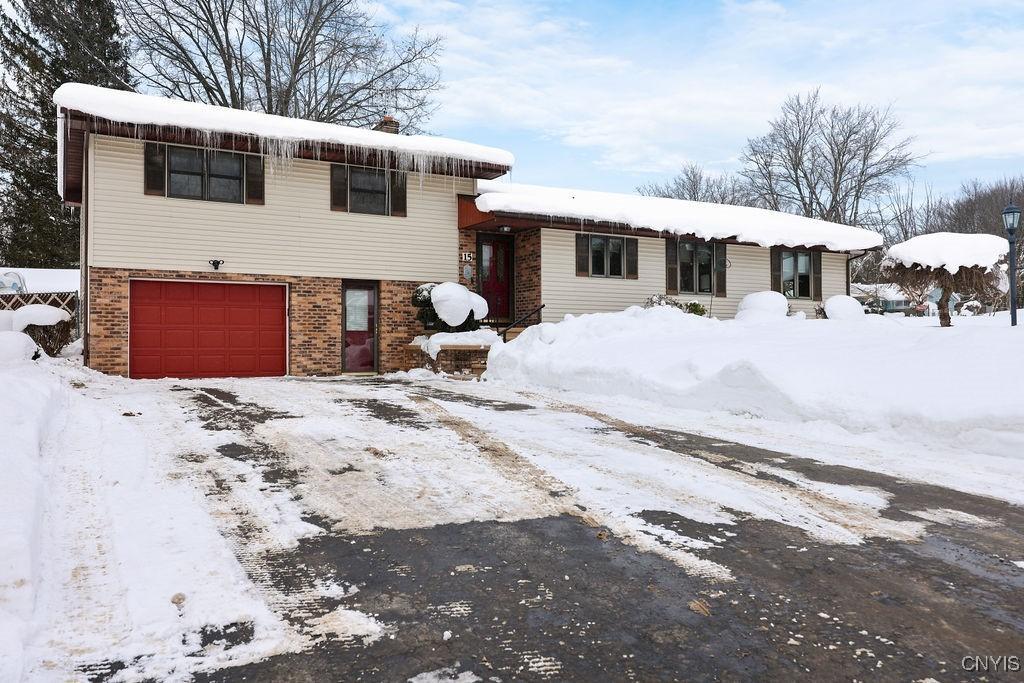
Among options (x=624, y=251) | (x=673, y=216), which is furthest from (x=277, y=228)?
(x=673, y=216)

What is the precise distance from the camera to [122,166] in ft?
42.0

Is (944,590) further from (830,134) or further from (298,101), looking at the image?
(830,134)

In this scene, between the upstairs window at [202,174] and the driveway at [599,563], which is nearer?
the driveway at [599,563]

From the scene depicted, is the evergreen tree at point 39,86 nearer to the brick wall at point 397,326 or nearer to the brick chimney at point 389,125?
the brick chimney at point 389,125

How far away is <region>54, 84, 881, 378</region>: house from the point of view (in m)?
12.7

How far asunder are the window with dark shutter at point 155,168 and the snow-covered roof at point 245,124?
0.78 meters

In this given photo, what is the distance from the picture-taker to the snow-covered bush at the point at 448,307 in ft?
45.9

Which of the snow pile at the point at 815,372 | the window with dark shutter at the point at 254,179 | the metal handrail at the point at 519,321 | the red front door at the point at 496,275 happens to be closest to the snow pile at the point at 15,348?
the window with dark shutter at the point at 254,179

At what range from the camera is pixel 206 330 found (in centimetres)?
1364

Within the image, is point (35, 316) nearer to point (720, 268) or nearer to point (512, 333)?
point (512, 333)

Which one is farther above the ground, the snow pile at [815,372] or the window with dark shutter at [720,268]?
the window with dark shutter at [720,268]

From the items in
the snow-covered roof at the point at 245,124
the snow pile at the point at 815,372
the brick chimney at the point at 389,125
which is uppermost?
the brick chimney at the point at 389,125

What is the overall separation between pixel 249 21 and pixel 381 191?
44.9ft

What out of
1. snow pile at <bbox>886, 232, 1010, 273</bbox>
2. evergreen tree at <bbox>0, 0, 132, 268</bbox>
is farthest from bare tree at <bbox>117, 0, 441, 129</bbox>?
snow pile at <bbox>886, 232, 1010, 273</bbox>
